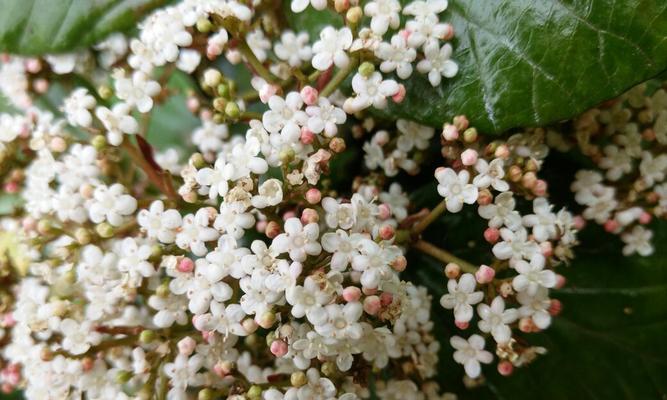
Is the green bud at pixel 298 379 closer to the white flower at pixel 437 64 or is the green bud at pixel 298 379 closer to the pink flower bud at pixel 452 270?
the pink flower bud at pixel 452 270

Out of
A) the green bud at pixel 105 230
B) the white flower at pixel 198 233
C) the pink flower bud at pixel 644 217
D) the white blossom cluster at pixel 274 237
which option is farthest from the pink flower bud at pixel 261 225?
the pink flower bud at pixel 644 217

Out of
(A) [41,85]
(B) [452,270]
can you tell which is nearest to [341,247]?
(B) [452,270]

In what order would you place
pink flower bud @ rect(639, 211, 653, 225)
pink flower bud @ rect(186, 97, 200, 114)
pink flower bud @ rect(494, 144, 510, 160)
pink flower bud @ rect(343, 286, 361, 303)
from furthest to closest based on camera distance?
pink flower bud @ rect(186, 97, 200, 114) → pink flower bud @ rect(639, 211, 653, 225) → pink flower bud @ rect(494, 144, 510, 160) → pink flower bud @ rect(343, 286, 361, 303)

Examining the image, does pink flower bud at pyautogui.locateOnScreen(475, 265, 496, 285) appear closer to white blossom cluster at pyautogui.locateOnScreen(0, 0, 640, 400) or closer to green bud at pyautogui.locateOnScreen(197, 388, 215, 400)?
white blossom cluster at pyautogui.locateOnScreen(0, 0, 640, 400)

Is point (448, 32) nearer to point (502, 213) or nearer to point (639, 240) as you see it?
point (502, 213)

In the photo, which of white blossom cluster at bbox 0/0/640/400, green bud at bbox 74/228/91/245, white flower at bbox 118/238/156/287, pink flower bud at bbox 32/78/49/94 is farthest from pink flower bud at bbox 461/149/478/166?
pink flower bud at bbox 32/78/49/94

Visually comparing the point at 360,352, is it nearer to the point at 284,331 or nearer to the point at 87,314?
the point at 284,331

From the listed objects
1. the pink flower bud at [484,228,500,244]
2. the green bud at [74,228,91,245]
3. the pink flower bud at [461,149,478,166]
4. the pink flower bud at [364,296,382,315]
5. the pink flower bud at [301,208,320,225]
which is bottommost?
the pink flower bud at [484,228,500,244]
